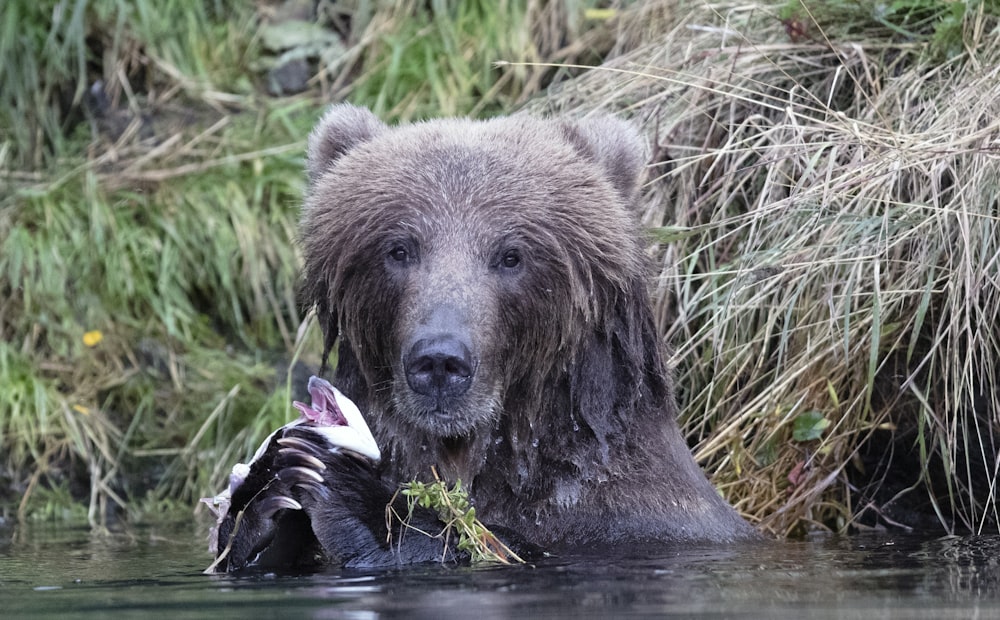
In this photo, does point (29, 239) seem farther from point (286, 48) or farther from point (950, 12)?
point (950, 12)

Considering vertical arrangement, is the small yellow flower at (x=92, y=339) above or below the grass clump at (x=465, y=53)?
below

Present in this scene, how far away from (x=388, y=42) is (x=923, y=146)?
404 centimetres

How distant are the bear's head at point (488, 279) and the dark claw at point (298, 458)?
0.36 meters

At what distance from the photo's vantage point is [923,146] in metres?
5.57

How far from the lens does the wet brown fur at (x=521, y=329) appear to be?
185 inches

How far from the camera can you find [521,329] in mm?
4742

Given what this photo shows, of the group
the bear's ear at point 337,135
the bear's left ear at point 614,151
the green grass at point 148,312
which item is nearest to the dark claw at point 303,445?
the bear's ear at point 337,135

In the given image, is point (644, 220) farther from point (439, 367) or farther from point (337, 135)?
point (439, 367)

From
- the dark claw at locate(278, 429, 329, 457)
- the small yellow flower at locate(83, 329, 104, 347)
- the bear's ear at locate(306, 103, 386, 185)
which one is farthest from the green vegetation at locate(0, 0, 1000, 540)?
the bear's ear at locate(306, 103, 386, 185)

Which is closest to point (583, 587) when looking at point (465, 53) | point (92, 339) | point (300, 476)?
point (300, 476)

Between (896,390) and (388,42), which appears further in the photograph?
(388,42)

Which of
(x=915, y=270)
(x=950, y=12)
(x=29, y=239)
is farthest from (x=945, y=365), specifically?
(x=29, y=239)

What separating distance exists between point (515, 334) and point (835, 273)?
1.76 meters

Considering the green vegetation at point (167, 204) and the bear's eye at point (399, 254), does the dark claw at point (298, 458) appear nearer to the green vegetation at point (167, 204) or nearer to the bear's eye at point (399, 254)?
the bear's eye at point (399, 254)
